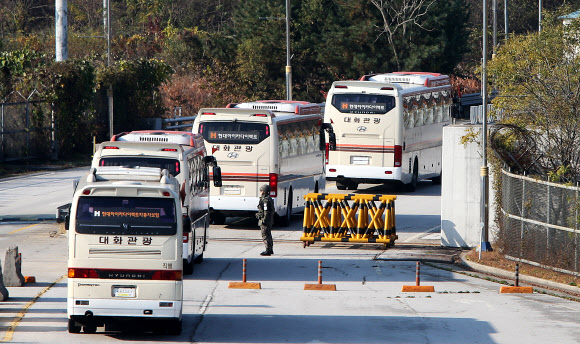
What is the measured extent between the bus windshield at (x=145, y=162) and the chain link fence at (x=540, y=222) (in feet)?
25.0

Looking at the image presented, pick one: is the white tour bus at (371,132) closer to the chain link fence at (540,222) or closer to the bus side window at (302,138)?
the bus side window at (302,138)

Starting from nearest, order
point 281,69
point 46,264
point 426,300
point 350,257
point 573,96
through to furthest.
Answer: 1. point 426,300
2. point 46,264
3. point 350,257
4. point 573,96
5. point 281,69

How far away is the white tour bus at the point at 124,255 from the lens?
13766mm

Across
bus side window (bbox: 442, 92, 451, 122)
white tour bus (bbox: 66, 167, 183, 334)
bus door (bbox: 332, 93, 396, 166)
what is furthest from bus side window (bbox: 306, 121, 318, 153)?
white tour bus (bbox: 66, 167, 183, 334)

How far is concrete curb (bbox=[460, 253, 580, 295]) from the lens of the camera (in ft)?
62.4

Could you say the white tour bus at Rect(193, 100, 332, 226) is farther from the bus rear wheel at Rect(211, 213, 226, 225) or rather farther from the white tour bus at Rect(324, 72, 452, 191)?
the white tour bus at Rect(324, 72, 452, 191)

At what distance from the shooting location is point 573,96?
79.0 feet

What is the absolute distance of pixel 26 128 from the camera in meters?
40.6

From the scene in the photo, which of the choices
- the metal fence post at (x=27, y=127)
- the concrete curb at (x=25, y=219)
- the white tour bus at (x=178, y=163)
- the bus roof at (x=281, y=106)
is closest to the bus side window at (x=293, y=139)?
the bus roof at (x=281, y=106)

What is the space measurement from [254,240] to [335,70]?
37337 millimetres

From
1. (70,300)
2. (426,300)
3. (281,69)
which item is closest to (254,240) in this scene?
(426,300)

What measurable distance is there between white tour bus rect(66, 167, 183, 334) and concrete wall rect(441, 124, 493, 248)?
36.7 ft

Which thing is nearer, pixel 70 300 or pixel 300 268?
pixel 70 300

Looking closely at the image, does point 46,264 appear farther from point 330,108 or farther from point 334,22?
point 334,22
